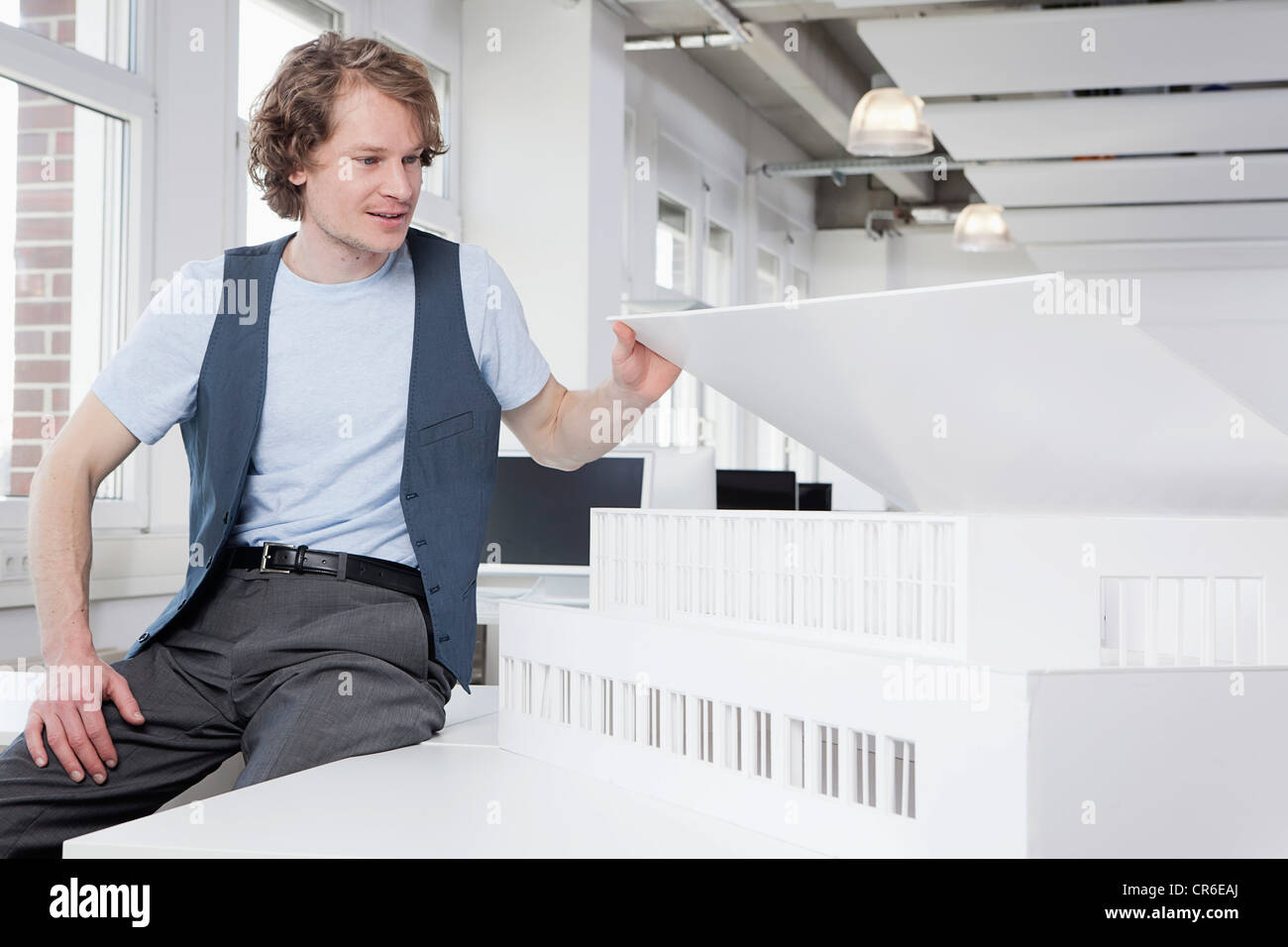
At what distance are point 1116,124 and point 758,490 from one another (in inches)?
110

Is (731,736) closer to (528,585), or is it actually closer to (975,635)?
(975,635)

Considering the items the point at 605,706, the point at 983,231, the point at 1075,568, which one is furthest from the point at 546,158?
the point at 1075,568

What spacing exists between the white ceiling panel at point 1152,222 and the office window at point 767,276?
1.73m

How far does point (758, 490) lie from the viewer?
423 centimetres

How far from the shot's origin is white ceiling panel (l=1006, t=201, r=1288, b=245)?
7289mm

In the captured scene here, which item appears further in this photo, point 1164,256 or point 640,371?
point 1164,256

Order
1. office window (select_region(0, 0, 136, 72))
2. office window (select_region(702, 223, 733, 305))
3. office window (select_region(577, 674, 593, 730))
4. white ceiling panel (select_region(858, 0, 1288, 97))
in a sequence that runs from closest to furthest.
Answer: office window (select_region(577, 674, 593, 730)) < office window (select_region(0, 0, 136, 72)) < white ceiling panel (select_region(858, 0, 1288, 97)) < office window (select_region(702, 223, 733, 305))

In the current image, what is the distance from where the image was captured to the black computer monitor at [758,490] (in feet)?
13.8

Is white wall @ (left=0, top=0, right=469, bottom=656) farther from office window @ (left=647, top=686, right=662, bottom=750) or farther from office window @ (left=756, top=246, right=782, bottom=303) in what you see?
office window @ (left=756, top=246, right=782, bottom=303)

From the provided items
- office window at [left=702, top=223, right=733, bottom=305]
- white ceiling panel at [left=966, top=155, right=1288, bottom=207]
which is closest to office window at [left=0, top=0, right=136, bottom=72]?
white ceiling panel at [left=966, top=155, right=1288, bottom=207]

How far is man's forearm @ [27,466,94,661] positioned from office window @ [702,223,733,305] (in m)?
6.52

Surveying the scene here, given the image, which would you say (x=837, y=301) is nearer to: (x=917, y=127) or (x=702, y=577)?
(x=702, y=577)

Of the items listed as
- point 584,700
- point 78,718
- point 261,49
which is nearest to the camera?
point 584,700
